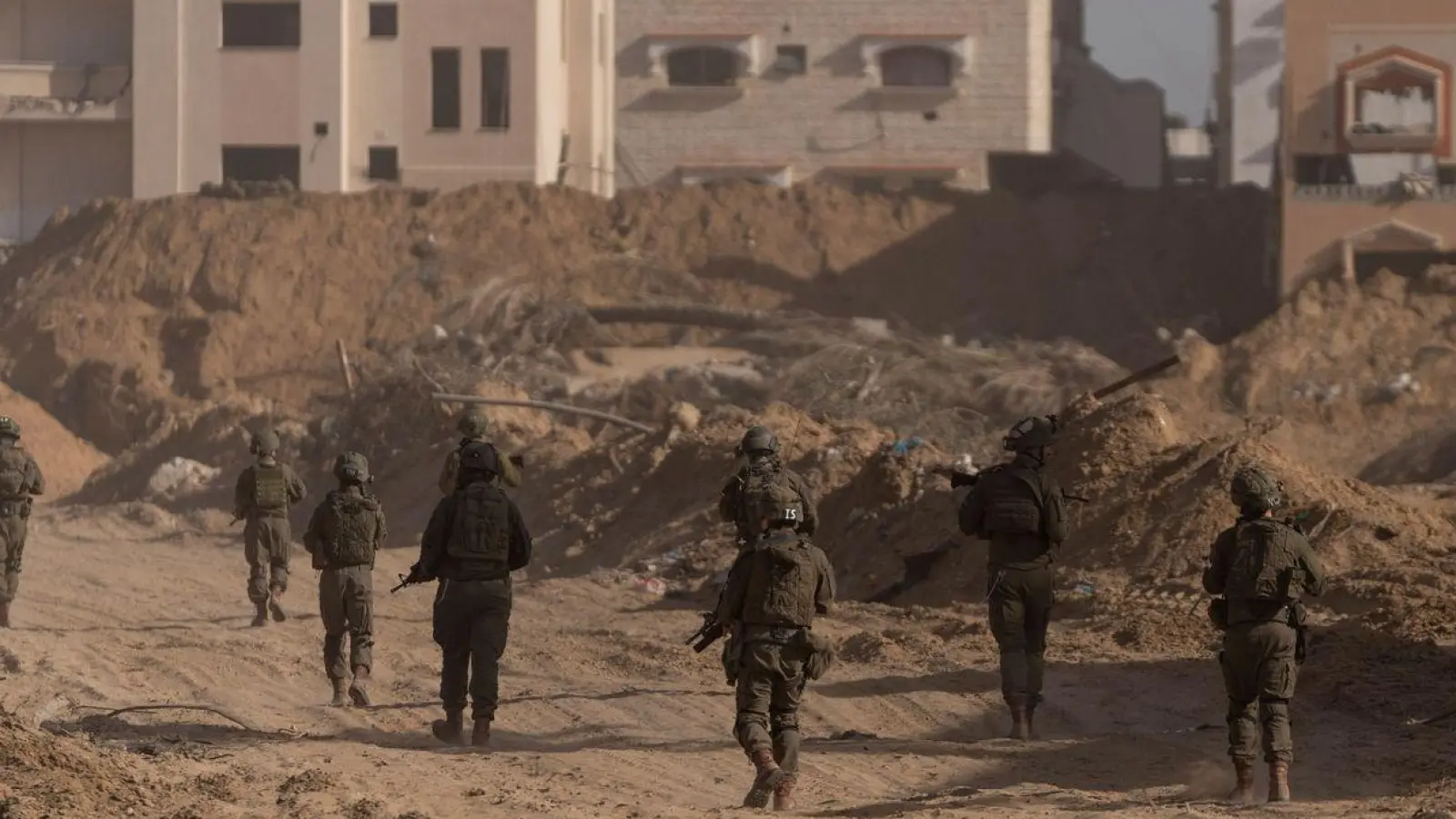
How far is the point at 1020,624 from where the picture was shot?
13312 mm

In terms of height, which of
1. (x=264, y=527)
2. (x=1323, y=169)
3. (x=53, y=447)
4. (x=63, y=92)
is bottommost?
(x=53, y=447)

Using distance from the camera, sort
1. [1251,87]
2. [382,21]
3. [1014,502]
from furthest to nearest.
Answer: [1251,87]
[382,21]
[1014,502]

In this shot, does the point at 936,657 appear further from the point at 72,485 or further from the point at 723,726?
the point at 72,485

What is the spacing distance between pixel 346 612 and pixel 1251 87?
174ft

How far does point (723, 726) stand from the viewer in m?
14.0

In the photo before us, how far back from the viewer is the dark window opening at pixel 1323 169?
43594 millimetres

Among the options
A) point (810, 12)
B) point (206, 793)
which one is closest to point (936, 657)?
point (206, 793)

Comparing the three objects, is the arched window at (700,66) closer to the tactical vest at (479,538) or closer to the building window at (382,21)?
the building window at (382,21)

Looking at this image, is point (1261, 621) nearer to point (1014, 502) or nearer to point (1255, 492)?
point (1255, 492)

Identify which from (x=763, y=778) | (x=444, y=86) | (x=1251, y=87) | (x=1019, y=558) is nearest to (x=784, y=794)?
(x=763, y=778)

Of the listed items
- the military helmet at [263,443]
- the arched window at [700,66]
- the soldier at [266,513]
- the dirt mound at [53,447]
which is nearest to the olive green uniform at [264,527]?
the soldier at [266,513]

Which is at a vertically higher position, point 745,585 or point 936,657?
point 745,585

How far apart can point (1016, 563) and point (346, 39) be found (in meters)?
37.3

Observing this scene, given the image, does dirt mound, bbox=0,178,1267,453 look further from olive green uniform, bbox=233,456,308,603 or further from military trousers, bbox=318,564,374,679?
military trousers, bbox=318,564,374,679
